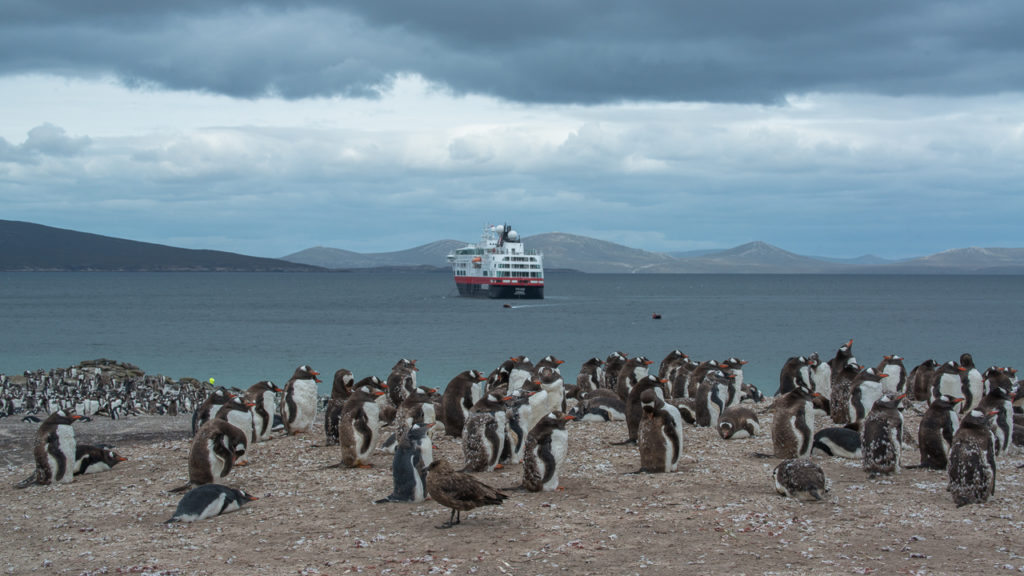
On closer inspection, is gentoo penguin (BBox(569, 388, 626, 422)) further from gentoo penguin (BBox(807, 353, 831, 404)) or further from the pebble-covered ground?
gentoo penguin (BBox(807, 353, 831, 404))

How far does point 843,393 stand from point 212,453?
10467 millimetres

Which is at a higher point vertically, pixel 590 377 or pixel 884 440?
pixel 884 440

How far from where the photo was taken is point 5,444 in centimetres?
1767

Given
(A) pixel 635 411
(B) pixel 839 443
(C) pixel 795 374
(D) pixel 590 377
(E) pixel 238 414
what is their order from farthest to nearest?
(D) pixel 590 377
(C) pixel 795 374
(A) pixel 635 411
(E) pixel 238 414
(B) pixel 839 443

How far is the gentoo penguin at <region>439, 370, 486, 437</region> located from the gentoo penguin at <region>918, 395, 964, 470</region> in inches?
258

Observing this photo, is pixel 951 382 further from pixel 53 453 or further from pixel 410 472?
pixel 53 453

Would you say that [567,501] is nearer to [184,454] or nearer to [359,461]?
[359,461]

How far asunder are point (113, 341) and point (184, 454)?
52838 mm

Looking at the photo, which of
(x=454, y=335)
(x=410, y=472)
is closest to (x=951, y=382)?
(x=410, y=472)


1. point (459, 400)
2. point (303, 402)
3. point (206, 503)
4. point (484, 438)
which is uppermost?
point (459, 400)

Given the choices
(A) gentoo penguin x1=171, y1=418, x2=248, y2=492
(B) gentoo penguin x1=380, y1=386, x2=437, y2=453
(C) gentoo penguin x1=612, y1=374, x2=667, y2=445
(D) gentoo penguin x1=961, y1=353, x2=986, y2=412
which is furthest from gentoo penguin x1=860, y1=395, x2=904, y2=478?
(A) gentoo penguin x1=171, y1=418, x2=248, y2=492

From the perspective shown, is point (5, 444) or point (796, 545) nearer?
point (796, 545)

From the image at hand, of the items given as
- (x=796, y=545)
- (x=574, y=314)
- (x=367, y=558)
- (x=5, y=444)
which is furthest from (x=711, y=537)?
(x=574, y=314)

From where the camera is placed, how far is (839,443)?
12.9m
